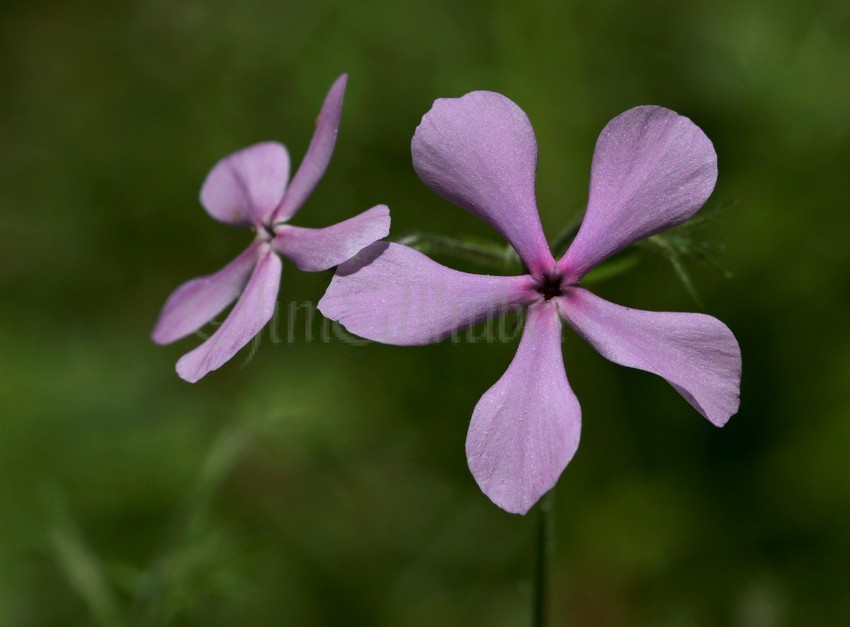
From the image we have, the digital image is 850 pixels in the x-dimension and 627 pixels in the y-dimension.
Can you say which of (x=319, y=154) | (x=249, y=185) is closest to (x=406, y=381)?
(x=249, y=185)

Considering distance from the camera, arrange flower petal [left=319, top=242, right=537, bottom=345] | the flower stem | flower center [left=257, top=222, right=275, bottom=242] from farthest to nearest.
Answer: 1. flower center [left=257, top=222, right=275, bottom=242]
2. the flower stem
3. flower petal [left=319, top=242, right=537, bottom=345]

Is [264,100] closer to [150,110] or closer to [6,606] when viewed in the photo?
[150,110]

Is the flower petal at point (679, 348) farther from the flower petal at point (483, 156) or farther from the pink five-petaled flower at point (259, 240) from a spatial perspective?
the pink five-petaled flower at point (259, 240)

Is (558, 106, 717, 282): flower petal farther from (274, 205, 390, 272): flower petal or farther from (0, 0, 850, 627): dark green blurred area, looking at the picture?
(0, 0, 850, 627): dark green blurred area

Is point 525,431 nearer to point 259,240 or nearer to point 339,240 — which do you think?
point 339,240

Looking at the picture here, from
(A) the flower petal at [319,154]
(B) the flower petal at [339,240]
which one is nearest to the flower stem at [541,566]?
(B) the flower petal at [339,240]

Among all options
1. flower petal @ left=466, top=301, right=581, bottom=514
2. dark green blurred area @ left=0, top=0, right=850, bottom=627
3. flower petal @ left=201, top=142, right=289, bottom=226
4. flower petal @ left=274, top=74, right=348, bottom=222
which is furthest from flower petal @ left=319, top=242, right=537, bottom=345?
dark green blurred area @ left=0, top=0, right=850, bottom=627

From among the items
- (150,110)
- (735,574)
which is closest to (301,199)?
(735,574)
